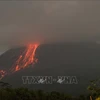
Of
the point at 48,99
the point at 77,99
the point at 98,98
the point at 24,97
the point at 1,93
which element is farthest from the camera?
the point at 77,99

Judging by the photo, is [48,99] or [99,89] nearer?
[99,89]

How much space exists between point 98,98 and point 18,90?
3128 inches

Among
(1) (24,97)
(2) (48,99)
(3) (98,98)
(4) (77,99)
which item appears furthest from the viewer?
(4) (77,99)

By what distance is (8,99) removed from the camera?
341ft

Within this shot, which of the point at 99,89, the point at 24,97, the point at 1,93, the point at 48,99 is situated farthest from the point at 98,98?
the point at 48,99

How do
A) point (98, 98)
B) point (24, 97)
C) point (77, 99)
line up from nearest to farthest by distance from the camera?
point (98, 98) → point (24, 97) → point (77, 99)

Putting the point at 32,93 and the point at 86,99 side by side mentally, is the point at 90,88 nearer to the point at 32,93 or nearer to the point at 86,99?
the point at 32,93

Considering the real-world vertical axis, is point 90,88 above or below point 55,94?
below

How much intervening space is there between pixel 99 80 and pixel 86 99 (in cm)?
9123

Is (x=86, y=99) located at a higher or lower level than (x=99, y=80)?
higher

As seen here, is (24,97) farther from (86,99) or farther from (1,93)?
(86,99)

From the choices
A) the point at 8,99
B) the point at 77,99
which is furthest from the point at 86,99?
the point at 8,99

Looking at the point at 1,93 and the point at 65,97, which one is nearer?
the point at 1,93

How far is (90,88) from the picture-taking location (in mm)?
38125
